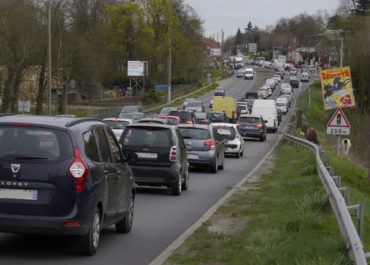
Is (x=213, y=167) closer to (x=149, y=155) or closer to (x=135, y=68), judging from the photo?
(x=149, y=155)

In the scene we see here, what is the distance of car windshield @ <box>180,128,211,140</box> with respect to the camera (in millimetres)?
23906

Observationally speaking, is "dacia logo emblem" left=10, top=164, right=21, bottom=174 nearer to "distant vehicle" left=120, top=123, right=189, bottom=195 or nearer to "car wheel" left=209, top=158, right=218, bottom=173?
"distant vehicle" left=120, top=123, right=189, bottom=195

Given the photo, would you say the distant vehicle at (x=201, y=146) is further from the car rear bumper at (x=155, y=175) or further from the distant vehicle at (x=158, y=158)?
the car rear bumper at (x=155, y=175)

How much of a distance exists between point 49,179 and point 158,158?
8758mm

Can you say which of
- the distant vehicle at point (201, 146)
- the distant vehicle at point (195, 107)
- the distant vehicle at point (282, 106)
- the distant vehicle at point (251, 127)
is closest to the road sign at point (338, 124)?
Result: the distant vehicle at point (201, 146)

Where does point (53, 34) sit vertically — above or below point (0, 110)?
above

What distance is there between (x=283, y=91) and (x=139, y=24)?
2270cm

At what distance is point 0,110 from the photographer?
208 feet

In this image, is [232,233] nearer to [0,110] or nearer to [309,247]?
[309,247]

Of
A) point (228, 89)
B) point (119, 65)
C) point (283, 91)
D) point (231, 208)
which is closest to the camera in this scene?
point (231, 208)

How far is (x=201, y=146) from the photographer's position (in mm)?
23781

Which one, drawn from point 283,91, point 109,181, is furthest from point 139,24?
point 109,181

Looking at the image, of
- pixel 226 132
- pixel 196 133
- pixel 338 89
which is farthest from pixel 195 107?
pixel 196 133

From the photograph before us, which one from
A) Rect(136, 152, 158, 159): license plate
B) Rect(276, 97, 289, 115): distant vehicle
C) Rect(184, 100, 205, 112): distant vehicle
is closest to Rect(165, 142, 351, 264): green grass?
Rect(136, 152, 158, 159): license plate
